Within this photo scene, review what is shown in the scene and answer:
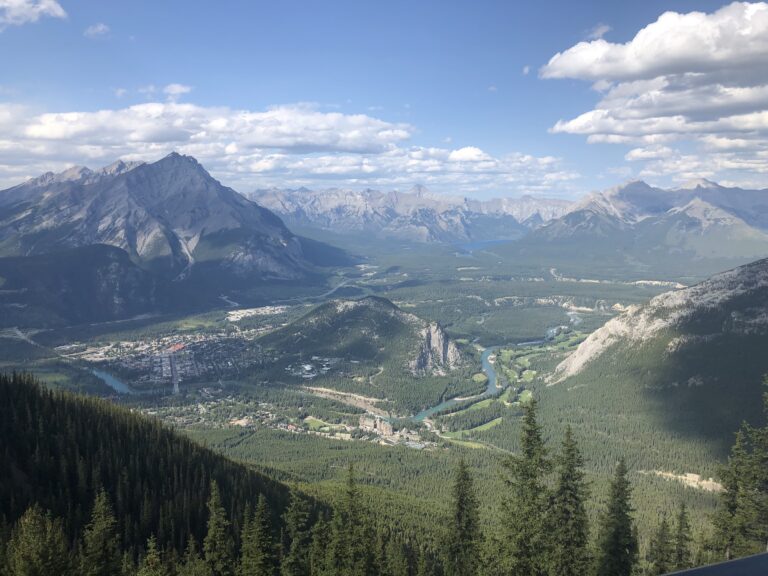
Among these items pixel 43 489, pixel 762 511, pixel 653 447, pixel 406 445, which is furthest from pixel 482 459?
pixel 762 511

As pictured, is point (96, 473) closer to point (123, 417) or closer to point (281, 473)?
point (123, 417)

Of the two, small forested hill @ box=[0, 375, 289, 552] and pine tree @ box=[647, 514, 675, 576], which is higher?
pine tree @ box=[647, 514, 675, 576]

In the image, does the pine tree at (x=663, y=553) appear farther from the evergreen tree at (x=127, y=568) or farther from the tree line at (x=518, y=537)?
the evergreen tree at (x=127, y=568)

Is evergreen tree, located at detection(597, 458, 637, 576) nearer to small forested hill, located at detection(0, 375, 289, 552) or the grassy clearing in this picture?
small forested hill, located at detection(0, 375, 289, 552)

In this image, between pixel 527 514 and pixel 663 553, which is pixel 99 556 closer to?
pixel 527 514

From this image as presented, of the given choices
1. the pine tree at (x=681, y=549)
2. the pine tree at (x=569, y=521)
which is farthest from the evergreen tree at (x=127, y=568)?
the pine tree at (x=681, y=549)

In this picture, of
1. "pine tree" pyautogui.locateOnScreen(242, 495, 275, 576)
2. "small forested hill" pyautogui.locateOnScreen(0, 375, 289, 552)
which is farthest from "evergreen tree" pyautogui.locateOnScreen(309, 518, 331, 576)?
"small forested hill" pyautogui.locateOnScreen(0, 375, 289, 552)
